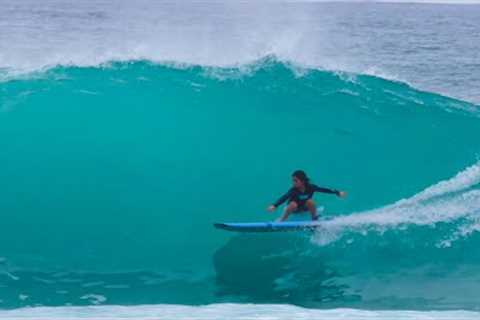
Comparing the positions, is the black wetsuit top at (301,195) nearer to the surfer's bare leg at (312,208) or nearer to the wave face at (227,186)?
the surfer's bare leg at (312,208)

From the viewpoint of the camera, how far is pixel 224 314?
6.53 metres

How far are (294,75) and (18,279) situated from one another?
25.4 ft

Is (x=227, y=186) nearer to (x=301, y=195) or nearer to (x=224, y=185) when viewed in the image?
(x=224, y=185)

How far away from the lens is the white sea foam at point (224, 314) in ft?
20.5

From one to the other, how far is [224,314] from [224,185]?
5281 millimetres

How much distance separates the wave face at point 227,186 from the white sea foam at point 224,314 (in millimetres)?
1438

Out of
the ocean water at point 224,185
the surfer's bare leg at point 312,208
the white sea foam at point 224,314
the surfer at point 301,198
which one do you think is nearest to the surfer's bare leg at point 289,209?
the surfer at point 301,198

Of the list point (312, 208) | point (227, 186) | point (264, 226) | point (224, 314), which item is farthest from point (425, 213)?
point (224, 314)

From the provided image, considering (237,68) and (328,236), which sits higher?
(237,68)

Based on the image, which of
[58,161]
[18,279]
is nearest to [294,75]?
[58,161]

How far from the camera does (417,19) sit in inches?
2346

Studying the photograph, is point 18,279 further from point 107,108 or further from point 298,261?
point 107,108

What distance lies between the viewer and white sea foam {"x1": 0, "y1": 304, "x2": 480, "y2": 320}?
246 inches

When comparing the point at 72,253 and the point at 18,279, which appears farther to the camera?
the point at 72,253
